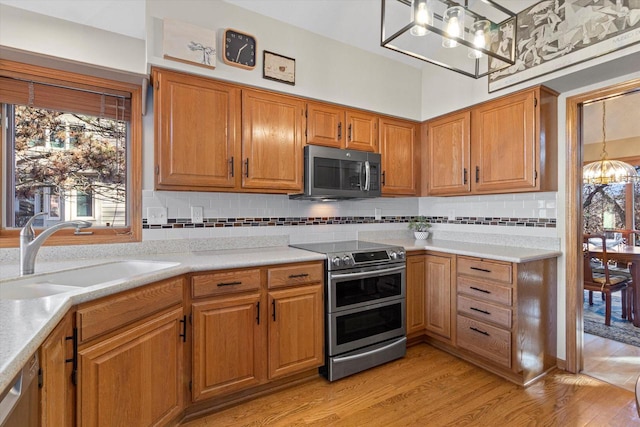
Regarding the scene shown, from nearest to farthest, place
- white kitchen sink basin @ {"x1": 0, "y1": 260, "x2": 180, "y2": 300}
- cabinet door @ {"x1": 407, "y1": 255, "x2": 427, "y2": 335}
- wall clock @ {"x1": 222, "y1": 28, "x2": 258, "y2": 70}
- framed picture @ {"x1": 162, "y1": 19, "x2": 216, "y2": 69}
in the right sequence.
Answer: white kitchen sink basin @ {"x1": 0, "y1": 260, "x2": 180, "y2": 300}
framed picture @ {"x1": 162, "y1": 19, "x2": 216, "y2": 69}
wall clock @ {"x1": 222, "y1": 28, "x2": 258, "y2": 70}
cabinet door @ {"x1": 407, "y1": 255, "x2": 427, "y2": 335}

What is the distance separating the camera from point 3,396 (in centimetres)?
71

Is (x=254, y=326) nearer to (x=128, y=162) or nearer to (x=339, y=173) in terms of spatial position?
(x=339, y=173)

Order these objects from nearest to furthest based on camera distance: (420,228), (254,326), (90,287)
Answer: (90,287)
(254,326)
(420,228)

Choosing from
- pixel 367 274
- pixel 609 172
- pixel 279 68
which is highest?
pixel 279 68

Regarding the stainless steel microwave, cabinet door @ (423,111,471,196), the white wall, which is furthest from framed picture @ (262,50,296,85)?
cabinet door @ (423,111,471,196)

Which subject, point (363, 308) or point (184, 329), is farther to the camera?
point (363, 308)

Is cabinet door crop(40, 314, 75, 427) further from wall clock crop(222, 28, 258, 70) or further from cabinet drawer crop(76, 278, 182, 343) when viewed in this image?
wall clock crop(222, 28, 258, 70)

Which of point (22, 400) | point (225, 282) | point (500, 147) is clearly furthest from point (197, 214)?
point (500, 147)

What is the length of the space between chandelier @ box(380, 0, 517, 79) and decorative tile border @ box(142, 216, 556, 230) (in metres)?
1.27

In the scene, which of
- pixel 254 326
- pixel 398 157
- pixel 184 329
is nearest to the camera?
pixel 184 329

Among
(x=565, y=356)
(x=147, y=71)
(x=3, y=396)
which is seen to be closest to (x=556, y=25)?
(x=565, y=356)

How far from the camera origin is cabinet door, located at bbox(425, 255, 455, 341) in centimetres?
265

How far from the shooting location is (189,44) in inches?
82.7

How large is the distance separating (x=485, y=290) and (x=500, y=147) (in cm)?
115
